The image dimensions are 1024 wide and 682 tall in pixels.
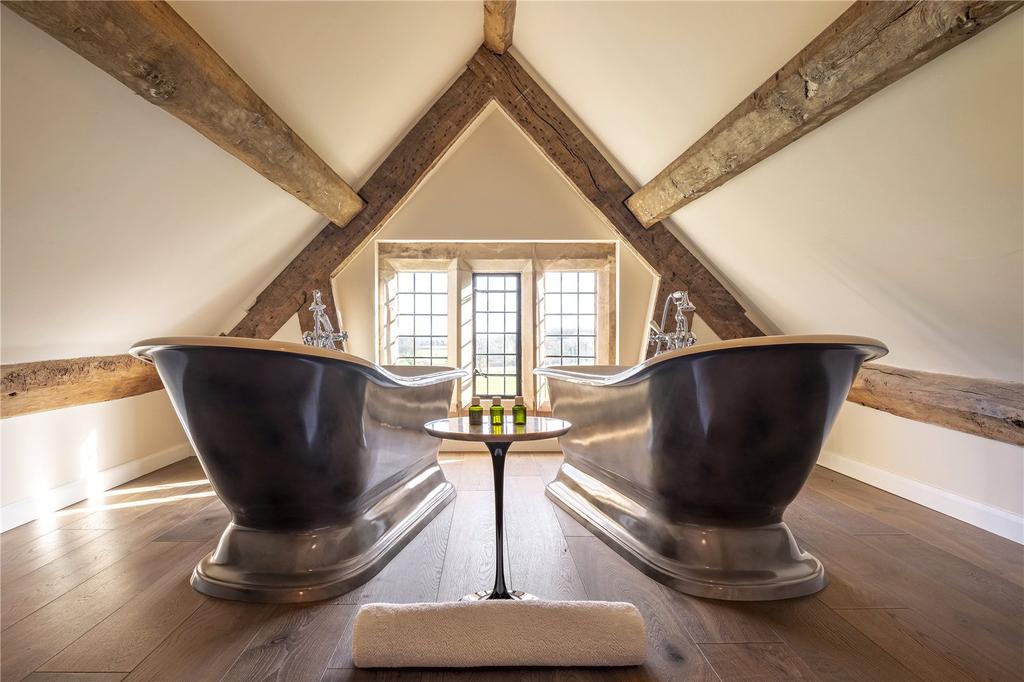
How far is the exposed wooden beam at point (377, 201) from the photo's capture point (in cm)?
386

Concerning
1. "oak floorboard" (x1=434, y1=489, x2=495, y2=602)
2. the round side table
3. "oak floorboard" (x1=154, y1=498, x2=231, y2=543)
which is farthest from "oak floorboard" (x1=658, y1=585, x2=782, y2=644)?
"oak floorboard" (x1=154, y1=498, x2=231, y2=543)

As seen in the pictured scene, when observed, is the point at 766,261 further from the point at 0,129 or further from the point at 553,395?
the point at 0,129

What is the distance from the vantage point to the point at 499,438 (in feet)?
4.91

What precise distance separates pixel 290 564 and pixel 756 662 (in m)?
Answer: 1.33

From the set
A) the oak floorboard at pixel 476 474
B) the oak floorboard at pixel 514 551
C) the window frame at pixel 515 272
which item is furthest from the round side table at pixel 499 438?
the window frame at pixel 515 272

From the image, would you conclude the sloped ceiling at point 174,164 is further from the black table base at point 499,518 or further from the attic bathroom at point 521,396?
the black table base at point 499,518

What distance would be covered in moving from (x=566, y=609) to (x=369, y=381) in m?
0.95

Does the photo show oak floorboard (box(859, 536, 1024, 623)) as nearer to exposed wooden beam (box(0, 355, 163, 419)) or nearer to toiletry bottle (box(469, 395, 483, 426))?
toiletry bottle (box(469, 395, 483, 426))

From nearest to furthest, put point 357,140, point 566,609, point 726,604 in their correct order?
point 566,609, point 726,604, point 357,140

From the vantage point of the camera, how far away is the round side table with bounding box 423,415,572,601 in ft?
4.98

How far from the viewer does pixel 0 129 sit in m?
1.53

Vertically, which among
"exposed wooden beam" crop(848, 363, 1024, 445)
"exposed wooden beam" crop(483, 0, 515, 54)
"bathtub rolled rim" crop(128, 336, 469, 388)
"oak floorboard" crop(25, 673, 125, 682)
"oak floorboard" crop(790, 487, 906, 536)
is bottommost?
"oak floorboard" crop(790, 487, 906, 536)

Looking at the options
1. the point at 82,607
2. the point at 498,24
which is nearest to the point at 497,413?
the point at 82,607

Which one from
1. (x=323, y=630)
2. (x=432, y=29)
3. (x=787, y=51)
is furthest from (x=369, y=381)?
(x=432, y=29)
